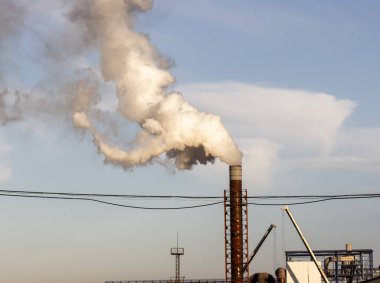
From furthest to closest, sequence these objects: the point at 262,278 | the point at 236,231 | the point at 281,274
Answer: the point at 281,274 < the point at 262,278 < the point at 236,231

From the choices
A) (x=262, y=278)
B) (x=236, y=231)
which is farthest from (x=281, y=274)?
(x=236, y=231)

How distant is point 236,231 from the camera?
49375 mm

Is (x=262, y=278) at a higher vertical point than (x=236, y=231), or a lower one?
lower

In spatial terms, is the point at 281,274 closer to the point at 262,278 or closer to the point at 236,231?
the point at 262,278

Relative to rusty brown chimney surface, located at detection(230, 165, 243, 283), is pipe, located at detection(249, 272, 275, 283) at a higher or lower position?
lower

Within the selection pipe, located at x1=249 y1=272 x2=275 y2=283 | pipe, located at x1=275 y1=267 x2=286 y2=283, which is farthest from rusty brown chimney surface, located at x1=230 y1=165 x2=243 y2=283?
pipe, located at x1=275 y1=267 x2=286 y2=283

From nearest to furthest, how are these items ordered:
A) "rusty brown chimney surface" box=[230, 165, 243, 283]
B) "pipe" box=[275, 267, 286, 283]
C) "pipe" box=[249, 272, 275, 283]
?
"rusty brown chimney surface" box=[230, 165, 243, 283] → "pipe" box=[249, 272, 275, 283] → "pipe" box=[275, 267, 286, 283]

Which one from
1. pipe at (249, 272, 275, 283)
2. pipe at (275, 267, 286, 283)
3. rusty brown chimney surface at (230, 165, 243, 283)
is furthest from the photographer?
pipe at (275, 267, 286, 283)

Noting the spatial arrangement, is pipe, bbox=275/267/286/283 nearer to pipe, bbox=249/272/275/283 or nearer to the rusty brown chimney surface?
pipe, bbox=249/272/275/283

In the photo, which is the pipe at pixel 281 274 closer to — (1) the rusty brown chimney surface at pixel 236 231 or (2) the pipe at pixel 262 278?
(2) the pipe at pixel 262 278

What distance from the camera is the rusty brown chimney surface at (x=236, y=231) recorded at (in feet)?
162

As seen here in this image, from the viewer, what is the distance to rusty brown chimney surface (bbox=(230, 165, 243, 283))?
1943 inches

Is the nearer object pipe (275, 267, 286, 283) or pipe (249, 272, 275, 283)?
pipe (249, 272, 275, 283)

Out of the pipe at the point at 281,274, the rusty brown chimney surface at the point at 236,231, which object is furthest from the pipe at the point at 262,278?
the rusty brown chimney surface at the point at 236,231
